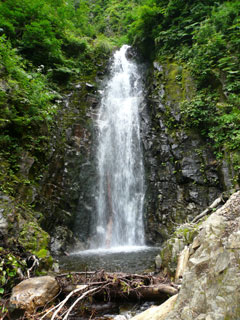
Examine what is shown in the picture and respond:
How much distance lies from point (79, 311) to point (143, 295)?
3.06ft

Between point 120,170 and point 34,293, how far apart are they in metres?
8.57

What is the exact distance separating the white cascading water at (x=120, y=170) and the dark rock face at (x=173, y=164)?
0.59m

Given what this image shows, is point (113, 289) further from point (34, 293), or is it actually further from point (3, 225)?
point (3, 225)

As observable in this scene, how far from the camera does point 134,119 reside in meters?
12.5

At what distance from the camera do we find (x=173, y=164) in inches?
376

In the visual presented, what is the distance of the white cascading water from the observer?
9672 millimetres

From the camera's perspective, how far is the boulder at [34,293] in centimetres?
259

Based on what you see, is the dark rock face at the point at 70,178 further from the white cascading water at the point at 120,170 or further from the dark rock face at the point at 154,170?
the white cascading water at the point at 120,170

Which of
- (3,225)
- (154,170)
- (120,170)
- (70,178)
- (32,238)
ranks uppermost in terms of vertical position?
(120,170)

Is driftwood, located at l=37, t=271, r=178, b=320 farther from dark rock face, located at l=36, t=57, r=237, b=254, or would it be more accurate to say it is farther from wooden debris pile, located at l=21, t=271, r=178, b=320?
dark rock face, located at l=36, t=57, r=237, b=254

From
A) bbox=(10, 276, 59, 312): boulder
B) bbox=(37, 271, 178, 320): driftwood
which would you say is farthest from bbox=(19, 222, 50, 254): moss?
bbox=(37, 271, 178, 320): driftwood

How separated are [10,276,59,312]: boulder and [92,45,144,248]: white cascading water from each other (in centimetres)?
658

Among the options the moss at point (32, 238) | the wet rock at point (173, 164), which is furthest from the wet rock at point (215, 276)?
the wet rock at point (173, 164)

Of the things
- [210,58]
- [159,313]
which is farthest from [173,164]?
[159,313]
